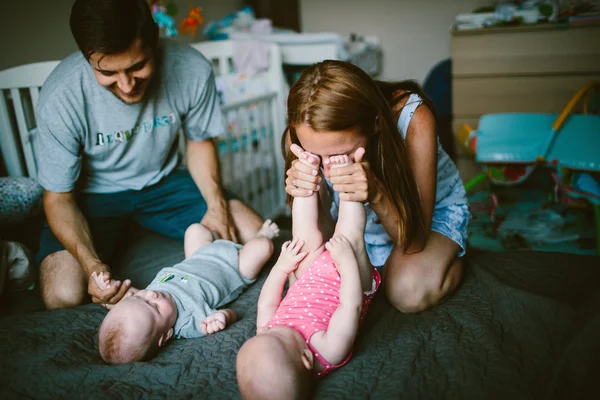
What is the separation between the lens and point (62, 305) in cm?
148

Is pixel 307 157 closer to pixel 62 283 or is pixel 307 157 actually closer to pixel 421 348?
pixel 421 348

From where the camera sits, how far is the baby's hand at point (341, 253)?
3.59ft

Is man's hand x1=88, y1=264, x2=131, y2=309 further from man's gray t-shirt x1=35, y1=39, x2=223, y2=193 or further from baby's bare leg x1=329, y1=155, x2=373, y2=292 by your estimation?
baby's bare leg x1=329, y1=155, x2=373, y2=292

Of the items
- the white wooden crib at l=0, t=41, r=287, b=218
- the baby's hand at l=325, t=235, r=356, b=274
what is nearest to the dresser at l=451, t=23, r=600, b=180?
the white wooden crib at l=0, t=41, r=287, b=218

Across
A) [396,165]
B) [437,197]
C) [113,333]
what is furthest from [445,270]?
[113,333]

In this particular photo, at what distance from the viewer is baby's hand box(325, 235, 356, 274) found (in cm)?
109

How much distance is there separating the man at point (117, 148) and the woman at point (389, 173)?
0.55 metres

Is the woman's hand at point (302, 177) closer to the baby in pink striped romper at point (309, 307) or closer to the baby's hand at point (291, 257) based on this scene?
the baby in pink striped romper at point (309, 307)

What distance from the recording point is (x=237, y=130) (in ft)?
7.80

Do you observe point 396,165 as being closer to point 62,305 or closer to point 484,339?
point 484,339

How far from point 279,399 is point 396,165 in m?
0.60

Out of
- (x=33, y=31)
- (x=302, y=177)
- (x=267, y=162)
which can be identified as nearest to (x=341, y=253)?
(x=302, y=177)

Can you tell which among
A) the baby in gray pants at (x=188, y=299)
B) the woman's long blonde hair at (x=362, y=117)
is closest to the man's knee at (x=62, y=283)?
the baby in gray pants at (x=188, y=299)

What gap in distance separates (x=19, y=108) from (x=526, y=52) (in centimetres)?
255
